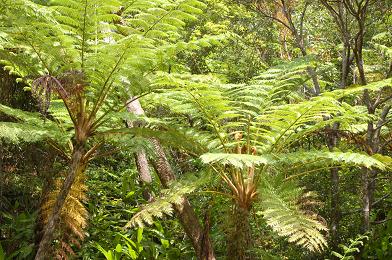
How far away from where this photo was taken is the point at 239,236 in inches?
126

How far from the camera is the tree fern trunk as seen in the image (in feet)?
10.5

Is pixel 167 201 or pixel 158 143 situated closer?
pixel 167 201

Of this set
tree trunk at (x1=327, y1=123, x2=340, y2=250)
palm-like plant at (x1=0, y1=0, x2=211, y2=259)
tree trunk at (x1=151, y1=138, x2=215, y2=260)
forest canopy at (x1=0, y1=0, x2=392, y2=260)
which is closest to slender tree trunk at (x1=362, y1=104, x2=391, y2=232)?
forest canopy at (x1=0, y1=0, x2=392, y2=260)

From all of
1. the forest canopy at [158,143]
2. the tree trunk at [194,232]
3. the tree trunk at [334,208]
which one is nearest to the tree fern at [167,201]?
the forest canopy at [158,143]

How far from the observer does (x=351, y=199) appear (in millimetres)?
4582

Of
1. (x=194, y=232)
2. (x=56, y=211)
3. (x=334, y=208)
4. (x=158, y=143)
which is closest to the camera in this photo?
(x=56, y=211)

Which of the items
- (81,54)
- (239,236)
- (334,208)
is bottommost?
(334,208)

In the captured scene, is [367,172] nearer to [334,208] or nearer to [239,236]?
[334,208]

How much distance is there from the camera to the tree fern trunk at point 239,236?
3.20m

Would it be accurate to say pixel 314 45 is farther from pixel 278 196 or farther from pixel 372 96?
pixel 278 196

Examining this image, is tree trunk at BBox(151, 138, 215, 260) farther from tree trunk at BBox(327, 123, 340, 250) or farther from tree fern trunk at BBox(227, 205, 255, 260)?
tree trunk at BBox(327, 123, 340, 250)

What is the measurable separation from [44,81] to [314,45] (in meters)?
7.14

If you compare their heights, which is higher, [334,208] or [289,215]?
[289,215]

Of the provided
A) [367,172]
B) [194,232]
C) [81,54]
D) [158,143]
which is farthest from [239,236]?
[81,54]
